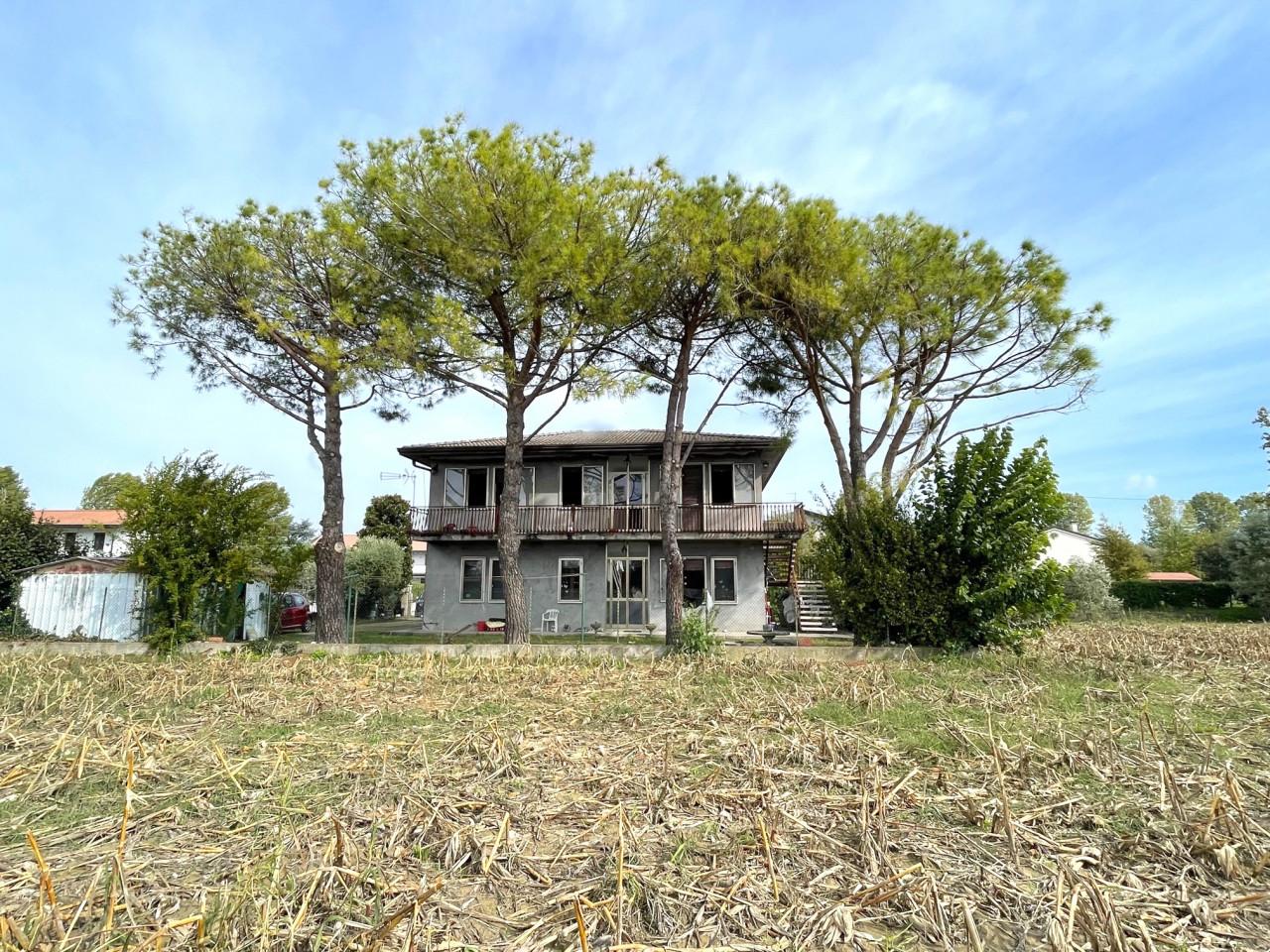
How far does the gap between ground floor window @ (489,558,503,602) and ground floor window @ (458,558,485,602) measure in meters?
0.25

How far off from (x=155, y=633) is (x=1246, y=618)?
103 ft

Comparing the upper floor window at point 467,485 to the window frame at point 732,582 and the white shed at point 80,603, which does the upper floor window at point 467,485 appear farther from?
the white shed at point 80,603

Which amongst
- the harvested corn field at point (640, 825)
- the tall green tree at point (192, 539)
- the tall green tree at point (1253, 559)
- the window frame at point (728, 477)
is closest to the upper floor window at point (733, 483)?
the window frame at point (728, 477)

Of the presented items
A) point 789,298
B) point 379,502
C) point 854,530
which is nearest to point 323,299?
point 789,298

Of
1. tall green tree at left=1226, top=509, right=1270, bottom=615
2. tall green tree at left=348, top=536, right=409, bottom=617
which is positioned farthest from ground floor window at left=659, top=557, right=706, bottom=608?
tall green tree at left=1226, top=509, right=1270, bottom=615

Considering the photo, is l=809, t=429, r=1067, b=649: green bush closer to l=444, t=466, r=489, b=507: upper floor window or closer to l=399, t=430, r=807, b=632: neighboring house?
l=399, t=430, r=807, b=632: neighboring house

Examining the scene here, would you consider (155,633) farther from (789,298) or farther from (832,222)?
(832,222)

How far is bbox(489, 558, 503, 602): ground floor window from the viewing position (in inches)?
788

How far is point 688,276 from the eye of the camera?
1328 cm

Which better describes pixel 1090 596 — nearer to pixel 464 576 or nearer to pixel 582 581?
pixel 582 581

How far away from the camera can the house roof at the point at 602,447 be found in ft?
63.2

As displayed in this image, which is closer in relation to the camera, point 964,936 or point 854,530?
point 964,936

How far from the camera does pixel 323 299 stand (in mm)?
13852

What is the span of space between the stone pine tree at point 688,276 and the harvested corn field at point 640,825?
7501 mm
